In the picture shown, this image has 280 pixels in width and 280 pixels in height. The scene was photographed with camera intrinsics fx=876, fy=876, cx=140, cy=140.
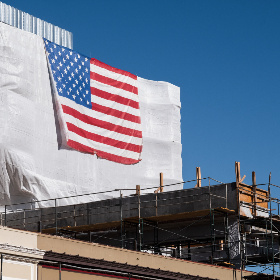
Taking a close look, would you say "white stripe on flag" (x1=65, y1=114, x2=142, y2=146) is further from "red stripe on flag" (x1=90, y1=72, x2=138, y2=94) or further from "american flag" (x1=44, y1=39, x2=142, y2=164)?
"red stripe on flag" (x1=90, y1=72, x2=138, y2=94)

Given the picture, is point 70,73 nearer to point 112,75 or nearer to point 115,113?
point 112,75

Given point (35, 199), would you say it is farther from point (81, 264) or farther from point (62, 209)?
point (81, 264)

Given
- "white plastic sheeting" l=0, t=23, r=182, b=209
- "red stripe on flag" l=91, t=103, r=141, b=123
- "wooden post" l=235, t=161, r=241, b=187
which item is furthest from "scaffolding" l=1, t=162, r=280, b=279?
"red stripe on flag" l=91, t=103, r=141, b=123

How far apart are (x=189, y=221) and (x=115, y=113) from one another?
2288cm

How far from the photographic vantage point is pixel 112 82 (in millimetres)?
70750

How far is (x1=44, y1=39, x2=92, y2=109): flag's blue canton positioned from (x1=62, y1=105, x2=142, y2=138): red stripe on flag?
979mm

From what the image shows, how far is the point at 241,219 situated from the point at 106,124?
79.2ft

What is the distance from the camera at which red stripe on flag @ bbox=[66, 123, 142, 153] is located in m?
65.2

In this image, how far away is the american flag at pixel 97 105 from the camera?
64.9 metres

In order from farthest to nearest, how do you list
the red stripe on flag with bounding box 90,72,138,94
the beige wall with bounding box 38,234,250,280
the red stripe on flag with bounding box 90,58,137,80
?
the red stripe on flag with bounding box 90,58,137,80 < the red stripe on flag with bounding box 90,72,138,94 < the beige wall with bounding box 38,234,250,280

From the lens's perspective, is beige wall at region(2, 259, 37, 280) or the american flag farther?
the american flag

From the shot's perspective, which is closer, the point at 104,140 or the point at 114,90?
the point at 104,140

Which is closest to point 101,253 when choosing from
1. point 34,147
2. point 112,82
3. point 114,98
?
point 34,147

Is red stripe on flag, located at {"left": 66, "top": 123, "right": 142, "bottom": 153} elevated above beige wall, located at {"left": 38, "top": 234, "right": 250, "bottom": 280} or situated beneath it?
elevated above
